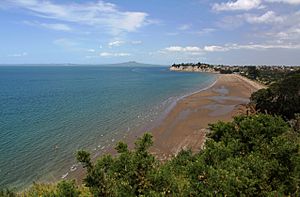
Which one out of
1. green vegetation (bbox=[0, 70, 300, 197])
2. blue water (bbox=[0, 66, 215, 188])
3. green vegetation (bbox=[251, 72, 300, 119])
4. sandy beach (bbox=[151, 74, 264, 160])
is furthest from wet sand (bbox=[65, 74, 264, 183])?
green vegetation (bbox=[0, 70, 300, 197])

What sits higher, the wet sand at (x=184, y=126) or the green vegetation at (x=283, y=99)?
the green vegetation at (x=283, y=99)

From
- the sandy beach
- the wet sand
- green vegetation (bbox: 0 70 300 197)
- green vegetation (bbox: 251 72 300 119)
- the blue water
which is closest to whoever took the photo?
green vegetation (bbox: 0 70 300 197)

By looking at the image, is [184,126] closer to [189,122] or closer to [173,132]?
[189,122]

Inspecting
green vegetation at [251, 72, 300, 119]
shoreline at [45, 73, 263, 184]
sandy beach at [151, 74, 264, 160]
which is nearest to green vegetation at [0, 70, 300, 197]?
shoreline at [45, 73, 263, 184]

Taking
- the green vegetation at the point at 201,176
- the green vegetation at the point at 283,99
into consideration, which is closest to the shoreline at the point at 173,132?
the green vegetation at the point at 283,99

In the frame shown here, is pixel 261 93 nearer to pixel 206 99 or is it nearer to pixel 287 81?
pixel 287 81

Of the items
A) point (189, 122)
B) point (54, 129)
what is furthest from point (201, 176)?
point (189, 122)

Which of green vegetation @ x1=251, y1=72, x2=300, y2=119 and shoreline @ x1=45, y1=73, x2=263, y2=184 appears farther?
green vegetation @ x1=251, y1=72, x2=300, y2=119

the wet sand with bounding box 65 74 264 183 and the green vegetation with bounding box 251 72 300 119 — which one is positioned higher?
the green vegetation with bounding box 251 72 300 119

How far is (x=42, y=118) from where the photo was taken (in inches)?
1745

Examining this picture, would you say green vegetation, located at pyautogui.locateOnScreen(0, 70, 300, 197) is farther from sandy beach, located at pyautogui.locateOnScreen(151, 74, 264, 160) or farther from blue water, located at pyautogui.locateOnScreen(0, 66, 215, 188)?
sandy beach, located at pyautogui.locateOnScreen(151, 74, 264, 160)

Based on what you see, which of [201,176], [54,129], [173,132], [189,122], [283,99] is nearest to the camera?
[201,176]

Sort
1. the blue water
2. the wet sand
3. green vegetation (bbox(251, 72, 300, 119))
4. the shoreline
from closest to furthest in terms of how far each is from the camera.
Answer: the blue water, the shoreline, the wet sand, green vegetation (bbox(251, 72, 300, 119))

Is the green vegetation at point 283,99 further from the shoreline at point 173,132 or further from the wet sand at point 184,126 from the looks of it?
the shoreline at point 173,132
